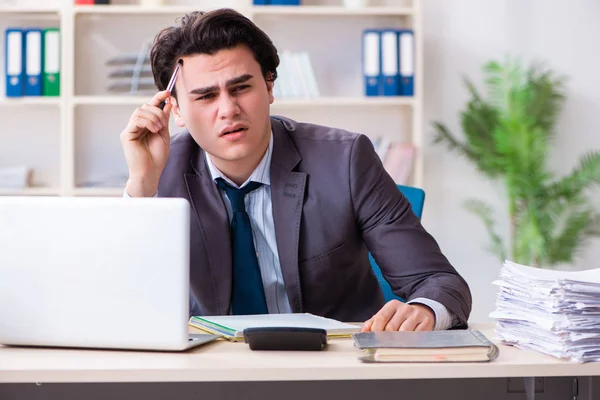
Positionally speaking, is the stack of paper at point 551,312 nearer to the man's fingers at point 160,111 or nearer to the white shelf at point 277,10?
the man's fingers at point 160,111

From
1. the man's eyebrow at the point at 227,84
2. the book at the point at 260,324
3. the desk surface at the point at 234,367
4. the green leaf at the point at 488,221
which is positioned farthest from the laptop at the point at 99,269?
the green leaf at the point at 488,221

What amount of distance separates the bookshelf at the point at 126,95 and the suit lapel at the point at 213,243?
6.71ft

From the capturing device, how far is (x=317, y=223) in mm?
1919

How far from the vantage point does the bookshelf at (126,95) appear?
3.96 metres

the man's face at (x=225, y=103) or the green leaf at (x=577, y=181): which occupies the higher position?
the man's face at (x=225, y=103)

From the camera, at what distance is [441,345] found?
1.17 m

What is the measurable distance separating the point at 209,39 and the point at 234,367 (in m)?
1.01

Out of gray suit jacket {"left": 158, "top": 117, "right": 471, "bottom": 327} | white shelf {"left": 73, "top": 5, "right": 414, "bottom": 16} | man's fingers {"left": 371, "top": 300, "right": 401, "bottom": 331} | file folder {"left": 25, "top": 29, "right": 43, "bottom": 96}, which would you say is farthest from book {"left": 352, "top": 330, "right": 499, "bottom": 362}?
file folder {"left": 25, "top": 29, "right": 43, "bottom": 96}

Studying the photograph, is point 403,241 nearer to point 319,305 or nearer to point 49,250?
point 319,305

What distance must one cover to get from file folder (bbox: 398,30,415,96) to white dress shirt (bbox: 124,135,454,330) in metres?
2.11

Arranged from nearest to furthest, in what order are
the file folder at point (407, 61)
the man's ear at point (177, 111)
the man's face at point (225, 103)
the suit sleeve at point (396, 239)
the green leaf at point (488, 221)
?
the suit sleeve at point (396, 239) < the man's face at point (225, 103) < the man's ear at point (177, 111) < the file folder at point (407, 61) < the green leaf at point (488, 221)

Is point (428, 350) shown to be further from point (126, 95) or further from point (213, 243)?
Answer: point (126, 95)

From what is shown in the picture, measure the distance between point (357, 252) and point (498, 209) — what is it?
8.33 feet

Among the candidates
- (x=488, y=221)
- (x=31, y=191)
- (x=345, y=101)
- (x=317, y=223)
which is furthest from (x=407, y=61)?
(x=317, y=223)
